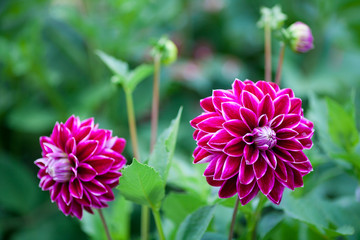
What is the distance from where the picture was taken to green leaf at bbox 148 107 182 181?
455 mm

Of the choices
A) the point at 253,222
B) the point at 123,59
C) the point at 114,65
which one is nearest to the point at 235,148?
the point at 253,222

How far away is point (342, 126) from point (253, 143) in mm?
216

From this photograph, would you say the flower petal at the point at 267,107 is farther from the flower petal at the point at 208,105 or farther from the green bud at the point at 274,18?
the green bud at the point at 274,18

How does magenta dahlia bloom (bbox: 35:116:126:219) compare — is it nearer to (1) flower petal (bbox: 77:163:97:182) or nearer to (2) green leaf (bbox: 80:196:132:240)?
(1) flower petal (bbox: 77:163:97:182)

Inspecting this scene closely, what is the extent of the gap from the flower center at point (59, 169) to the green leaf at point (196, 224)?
144 mm

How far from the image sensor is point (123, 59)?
1.21 m

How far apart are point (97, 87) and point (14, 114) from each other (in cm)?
24

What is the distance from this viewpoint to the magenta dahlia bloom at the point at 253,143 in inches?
15.4

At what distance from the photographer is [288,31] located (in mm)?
547

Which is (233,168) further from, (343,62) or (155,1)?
(343,62)

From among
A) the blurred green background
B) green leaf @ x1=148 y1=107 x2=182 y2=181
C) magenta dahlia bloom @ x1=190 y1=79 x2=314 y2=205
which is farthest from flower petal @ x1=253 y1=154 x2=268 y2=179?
the blurred green background

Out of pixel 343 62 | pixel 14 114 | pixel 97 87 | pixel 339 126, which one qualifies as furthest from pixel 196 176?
pixel 343 62

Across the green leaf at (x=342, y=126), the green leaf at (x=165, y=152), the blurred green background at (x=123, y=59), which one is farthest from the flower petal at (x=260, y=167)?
the blurred green background at (x=123, y=59)

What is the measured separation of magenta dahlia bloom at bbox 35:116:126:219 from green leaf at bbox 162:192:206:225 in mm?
111
